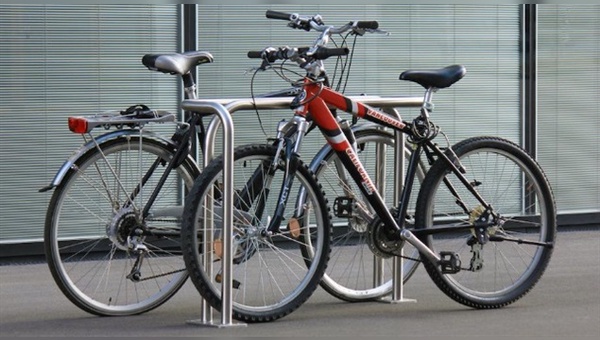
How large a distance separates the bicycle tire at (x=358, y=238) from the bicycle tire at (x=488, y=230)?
0.71 feet

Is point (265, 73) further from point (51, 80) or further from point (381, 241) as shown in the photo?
point (381, 241)

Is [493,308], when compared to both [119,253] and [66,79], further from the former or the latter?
[66,79]

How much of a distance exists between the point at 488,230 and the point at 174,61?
1713 millimetres

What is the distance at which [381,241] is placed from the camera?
6.96 meters

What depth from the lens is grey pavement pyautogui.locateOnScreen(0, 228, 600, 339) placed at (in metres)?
6.42

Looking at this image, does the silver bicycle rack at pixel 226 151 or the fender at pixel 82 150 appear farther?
the fender at pixel 82 150

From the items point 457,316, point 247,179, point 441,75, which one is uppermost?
point 441,75

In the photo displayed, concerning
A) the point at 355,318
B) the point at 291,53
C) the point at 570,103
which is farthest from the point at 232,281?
the point at 570,103

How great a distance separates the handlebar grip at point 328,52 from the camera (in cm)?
648

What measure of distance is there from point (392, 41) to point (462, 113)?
0.76 metres

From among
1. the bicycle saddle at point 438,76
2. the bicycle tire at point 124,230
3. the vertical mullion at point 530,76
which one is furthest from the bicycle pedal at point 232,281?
the vertical mullion at point 530,76

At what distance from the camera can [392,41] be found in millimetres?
10109

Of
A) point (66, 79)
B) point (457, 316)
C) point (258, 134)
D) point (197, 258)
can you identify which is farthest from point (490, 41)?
point (197, 258)

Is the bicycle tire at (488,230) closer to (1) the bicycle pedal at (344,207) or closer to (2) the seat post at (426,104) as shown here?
(2) the seat post at (426,104)
